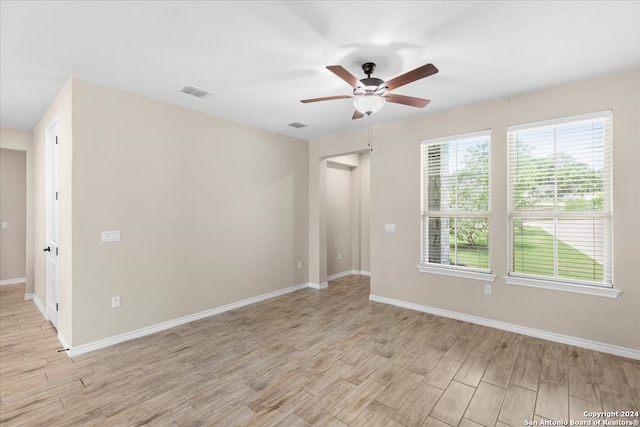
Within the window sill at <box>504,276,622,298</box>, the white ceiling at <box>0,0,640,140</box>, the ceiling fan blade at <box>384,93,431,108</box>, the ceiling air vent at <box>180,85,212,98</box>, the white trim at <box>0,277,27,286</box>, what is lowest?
the white trim at <box>0,277,27,286</box>

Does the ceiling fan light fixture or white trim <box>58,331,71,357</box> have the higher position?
the ceiling fan light fixture

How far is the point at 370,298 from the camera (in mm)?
4906

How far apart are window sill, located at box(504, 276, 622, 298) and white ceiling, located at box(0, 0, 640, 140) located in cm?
217

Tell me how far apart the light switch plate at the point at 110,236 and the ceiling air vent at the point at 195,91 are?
5.71ft

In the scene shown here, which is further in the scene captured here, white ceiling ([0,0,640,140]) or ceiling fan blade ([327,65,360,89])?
ceiling fan blade ([327,65,360,89])

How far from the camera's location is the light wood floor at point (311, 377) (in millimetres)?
2156

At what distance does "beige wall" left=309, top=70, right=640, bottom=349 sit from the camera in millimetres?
2963

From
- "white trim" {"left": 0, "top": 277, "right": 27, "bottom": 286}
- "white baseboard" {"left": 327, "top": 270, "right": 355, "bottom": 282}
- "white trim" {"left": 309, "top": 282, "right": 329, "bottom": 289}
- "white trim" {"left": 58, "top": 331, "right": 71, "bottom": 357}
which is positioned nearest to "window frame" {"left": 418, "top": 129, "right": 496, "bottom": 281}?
"white trim" {"left": 309, "top": 282, "right": 329, "bottom": 289}

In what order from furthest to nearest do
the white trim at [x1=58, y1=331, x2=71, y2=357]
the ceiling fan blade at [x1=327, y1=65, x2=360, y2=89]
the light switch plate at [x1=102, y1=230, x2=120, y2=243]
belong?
1. the light switch plate at [x1=102, y1=230, x2=120, y2=243]
2. the white trim at [x1=58, y1=331, x2=71, y2=357]
3. the ceiling fan blade at [x1=327, y1=65, x2=360, y2=89]

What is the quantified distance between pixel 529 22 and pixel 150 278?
4.39 m

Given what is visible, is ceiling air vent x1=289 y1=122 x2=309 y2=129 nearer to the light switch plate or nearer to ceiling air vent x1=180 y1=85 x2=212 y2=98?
ceiling air vent x1=180 y1=85 x2=212 y2=98

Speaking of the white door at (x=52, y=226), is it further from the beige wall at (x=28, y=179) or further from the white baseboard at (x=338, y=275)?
the white baseboard at (x=338, y=275)

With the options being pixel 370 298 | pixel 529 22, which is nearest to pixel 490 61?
pixel 529 22

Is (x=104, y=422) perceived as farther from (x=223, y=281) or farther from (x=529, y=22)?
(x=529, y=22)
